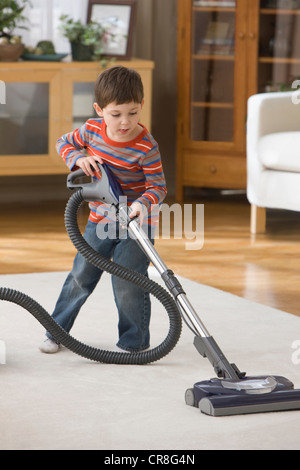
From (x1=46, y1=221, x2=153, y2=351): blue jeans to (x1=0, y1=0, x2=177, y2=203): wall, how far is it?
2778mm

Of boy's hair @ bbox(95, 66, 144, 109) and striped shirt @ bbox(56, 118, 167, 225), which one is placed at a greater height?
boy's hair @ bbox(95, 66, 144, 109)

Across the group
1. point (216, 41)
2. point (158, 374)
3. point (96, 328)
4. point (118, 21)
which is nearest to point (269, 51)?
point (216, 41)

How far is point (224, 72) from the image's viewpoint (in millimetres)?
4977

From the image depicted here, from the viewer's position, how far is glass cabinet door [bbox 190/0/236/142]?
4.94 metres

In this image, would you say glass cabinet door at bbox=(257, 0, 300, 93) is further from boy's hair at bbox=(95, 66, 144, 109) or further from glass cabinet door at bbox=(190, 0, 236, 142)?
boy's hair at bbox=(95, 66, 144, 109)

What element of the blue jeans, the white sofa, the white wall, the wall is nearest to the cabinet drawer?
the wall

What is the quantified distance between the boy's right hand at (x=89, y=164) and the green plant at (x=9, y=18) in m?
2.55

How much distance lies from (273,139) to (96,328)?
1.69 m

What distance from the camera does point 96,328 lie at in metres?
2.59

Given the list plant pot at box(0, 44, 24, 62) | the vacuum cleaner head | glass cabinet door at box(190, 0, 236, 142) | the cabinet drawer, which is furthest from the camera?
glass cabinet door at box(190, 0, 236, 142)

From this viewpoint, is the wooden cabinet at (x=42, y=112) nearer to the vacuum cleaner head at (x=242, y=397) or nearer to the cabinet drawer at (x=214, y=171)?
the cabinet drawer at (x=214, y=171)

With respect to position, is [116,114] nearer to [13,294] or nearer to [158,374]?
[13,294]

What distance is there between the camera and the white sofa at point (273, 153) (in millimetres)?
3928

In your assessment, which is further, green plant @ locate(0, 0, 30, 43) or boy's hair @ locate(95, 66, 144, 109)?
green plant @ locate(0, 0, 30, 43)
